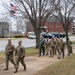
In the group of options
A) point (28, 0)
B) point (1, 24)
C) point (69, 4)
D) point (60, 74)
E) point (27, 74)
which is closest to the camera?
point (60, 74)

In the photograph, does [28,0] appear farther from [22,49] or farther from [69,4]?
[22,49]

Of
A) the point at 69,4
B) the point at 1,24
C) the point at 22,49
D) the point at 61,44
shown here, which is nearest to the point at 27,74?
the point at 22,49

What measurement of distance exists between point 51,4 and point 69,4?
407 inches

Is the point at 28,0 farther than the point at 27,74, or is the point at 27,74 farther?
the point at 28,0

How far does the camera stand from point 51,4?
1282 inches

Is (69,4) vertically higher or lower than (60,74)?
higher

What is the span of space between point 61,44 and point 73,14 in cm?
2163

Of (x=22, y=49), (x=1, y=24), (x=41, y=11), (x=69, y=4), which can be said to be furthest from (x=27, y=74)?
(x=1, y=24)

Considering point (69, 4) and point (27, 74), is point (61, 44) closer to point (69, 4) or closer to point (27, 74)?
point (27, 74)

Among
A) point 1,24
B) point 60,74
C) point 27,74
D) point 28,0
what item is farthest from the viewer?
point 1,24

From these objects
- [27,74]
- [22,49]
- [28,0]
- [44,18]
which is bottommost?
[27,74]

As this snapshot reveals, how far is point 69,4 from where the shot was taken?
42.3 m

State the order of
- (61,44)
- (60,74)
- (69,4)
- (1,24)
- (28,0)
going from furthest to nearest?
(1,24) → (69,4) → (28,0) → (61,44) → (60,74)

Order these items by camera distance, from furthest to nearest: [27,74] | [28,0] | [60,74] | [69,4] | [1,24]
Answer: [1,24], [69,4], [28,0], [27,74], [60,74]
